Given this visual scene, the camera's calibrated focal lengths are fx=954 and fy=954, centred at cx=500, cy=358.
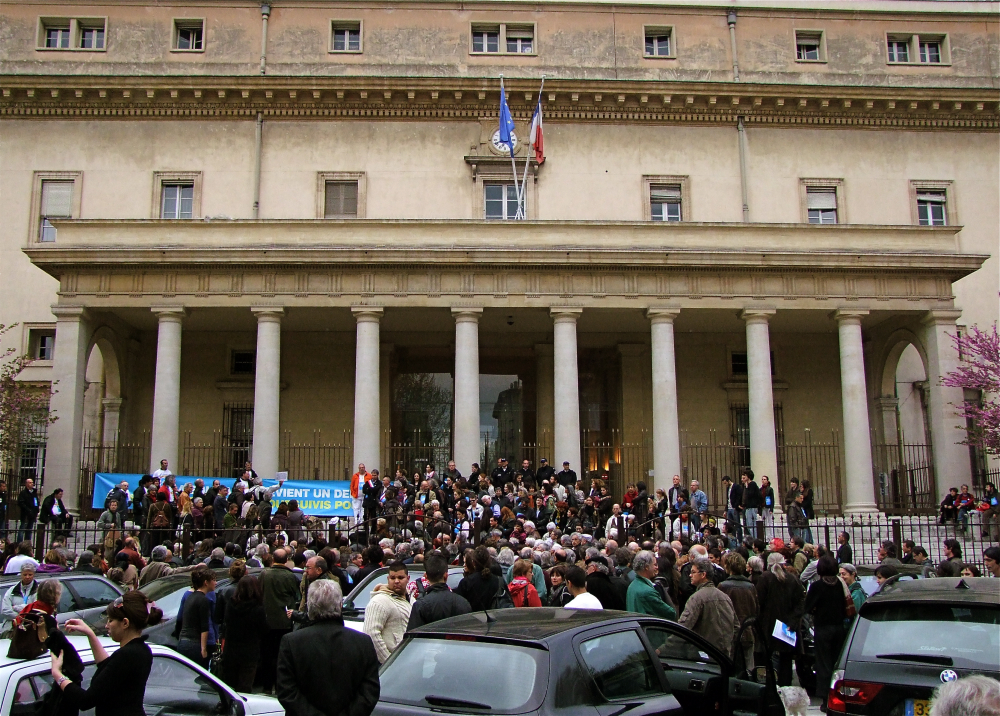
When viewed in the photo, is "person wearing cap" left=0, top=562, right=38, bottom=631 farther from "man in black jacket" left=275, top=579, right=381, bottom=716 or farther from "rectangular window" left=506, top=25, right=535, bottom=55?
"rectangular window" left=506, top=25, right=535, bottom=55

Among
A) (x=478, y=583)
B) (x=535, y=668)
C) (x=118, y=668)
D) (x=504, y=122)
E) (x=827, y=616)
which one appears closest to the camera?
(x=118, y=668)

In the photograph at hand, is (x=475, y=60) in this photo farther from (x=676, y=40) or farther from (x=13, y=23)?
(x=13, y=23)

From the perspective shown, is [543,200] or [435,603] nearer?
[435,603]

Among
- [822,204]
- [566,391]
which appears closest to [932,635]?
[566,391]

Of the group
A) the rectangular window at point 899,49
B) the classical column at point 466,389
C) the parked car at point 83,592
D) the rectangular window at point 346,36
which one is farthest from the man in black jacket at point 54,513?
the rectangular window at point 899,49

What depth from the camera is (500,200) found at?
31.7 m

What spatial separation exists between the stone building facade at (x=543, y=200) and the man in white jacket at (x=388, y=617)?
18.5 meters

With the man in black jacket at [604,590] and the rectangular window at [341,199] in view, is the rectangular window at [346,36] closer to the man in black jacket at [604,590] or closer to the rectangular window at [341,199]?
the rectangular window at [341,199]

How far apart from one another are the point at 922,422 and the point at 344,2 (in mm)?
24142

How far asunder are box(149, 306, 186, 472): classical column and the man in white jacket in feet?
60.3

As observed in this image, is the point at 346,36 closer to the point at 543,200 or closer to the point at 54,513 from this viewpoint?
the point at 543,200

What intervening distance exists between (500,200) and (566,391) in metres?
8.55

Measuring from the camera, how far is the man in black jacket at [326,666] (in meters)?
6.05

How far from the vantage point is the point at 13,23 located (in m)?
32.3
